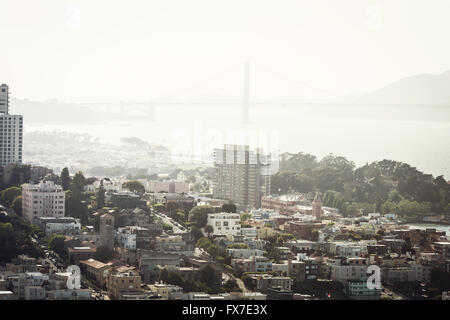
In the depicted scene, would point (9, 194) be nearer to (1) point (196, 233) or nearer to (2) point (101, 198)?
(2) point (101, 198)

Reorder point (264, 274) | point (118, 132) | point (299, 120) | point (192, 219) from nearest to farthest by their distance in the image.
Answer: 1. point (264, 274)
2. point (192, 219)
3. point (299, 120)
4. point (118, 132)

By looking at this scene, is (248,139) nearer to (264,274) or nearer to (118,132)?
(118,132)

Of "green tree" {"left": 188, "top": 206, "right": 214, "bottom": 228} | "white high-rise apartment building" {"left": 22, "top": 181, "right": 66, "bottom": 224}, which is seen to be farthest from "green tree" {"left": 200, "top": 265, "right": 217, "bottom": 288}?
"green tree" {"left": 188, "top": 206, "right": 214, "bottom": 228}

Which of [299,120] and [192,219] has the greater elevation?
[299,120]

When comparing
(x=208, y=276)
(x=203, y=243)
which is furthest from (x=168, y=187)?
(x=208, y=276)

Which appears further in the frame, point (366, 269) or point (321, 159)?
point (321, 159)
